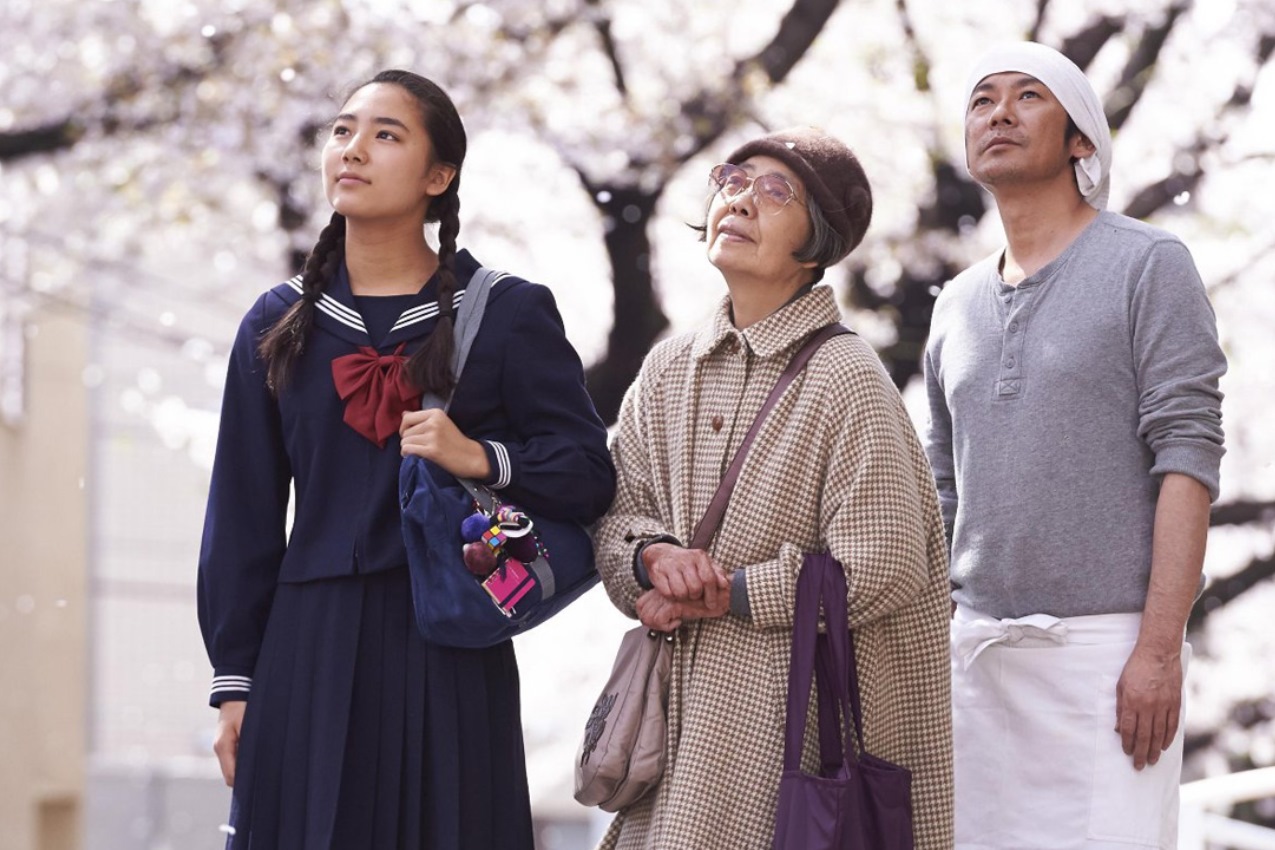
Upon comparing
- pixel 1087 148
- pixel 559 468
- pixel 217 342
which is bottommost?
pixel 559 468

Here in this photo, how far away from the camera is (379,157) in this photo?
2361 millimetres

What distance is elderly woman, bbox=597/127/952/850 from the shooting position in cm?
222

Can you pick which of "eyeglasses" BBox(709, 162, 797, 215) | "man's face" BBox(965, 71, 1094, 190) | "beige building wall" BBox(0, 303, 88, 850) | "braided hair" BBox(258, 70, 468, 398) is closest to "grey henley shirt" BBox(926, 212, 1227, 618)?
"man's face" BBox(965, 71, 1094, 190)

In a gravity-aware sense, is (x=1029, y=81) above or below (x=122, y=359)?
below

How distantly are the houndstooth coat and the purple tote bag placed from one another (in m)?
0.03

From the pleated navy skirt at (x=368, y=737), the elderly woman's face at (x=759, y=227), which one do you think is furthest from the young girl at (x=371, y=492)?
the elderly woman's face at (x=759, y=227)

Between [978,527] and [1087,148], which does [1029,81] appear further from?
[978,527]

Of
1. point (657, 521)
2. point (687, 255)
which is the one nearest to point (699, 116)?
point (687, 255)

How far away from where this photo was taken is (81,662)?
34.3 ft

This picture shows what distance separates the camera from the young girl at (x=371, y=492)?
2.24m

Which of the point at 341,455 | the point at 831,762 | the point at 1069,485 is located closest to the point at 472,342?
the point at 341,455

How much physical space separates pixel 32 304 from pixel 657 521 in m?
5.71

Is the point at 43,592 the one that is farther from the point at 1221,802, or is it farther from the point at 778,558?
the point at 778,558

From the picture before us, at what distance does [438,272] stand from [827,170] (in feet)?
1.95
